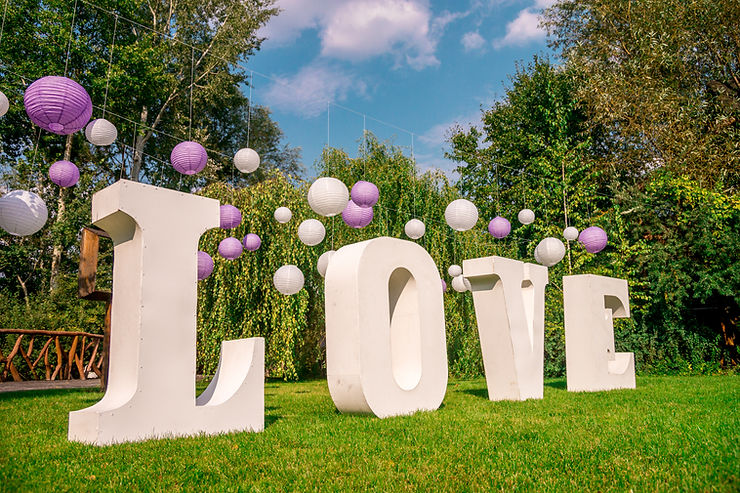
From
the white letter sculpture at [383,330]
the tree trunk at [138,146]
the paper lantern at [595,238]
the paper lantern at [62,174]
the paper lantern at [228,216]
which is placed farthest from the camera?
the tree trunk at [138,146]

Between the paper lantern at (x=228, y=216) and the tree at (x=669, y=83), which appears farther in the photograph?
the tree at (x=669, y=83)

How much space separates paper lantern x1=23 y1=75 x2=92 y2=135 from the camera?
6305mm

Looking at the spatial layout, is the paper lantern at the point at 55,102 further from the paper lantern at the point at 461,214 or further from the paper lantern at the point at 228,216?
the paper lantern at the point at 461,214

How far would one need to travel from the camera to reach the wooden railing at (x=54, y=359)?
43.1 feet

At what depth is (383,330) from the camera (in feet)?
22.1

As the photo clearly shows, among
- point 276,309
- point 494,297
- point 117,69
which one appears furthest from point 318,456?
point 117,69

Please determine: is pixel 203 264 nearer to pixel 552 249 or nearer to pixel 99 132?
pixel 99 132

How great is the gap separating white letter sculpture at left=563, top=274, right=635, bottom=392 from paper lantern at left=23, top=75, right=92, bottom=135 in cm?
830

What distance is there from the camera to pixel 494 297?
8234 millimetres

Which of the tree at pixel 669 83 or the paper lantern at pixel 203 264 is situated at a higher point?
the tree at pixel 669 83

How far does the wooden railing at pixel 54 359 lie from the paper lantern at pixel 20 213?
724 centimetres

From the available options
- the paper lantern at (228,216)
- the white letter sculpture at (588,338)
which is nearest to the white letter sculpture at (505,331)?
the white letter sculpture at (588,338)

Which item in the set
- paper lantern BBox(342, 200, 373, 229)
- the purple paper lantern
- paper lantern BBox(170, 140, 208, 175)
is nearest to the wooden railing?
paper lantern BBox(170, 140, 208, 175)

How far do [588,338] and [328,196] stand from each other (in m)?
5.38
